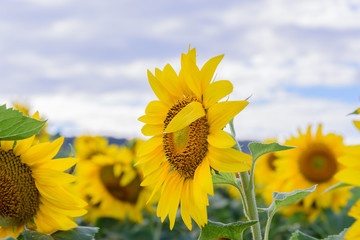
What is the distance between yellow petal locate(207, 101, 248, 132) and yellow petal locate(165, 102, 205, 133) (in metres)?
0.03

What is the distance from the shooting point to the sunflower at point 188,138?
1.29 m

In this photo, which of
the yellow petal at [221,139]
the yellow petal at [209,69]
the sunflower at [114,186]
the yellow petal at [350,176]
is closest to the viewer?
the yellow petal at [350,176]

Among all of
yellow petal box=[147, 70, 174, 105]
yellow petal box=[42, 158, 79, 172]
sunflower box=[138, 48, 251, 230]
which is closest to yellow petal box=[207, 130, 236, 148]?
sunflower box=[138, 48, 251, 230]

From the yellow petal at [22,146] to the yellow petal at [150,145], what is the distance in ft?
1.18

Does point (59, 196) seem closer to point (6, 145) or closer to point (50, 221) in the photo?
point (50, 221)

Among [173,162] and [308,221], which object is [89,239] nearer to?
[173,162]

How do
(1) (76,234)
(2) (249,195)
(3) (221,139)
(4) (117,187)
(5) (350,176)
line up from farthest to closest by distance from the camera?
(4) (117,187) → (1) (76,234) → (2) (249,195) → (3) (221,139) → (5) (350,176)

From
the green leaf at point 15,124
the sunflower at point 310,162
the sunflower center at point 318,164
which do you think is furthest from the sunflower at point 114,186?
the green leaf at point 15,124

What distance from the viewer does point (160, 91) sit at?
1.49 meters

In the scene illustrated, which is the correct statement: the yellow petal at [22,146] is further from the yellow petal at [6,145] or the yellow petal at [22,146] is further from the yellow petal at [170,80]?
the yellow petal at [170,80]

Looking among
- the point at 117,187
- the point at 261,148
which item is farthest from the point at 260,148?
the point at 117,187

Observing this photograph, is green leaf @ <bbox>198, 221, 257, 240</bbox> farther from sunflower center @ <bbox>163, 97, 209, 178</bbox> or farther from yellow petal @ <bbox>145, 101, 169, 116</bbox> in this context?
yellow petal @ <bbox>145, 101, 169, 116</bbox>

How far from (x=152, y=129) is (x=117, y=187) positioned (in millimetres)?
2474

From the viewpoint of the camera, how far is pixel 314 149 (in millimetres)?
3588
